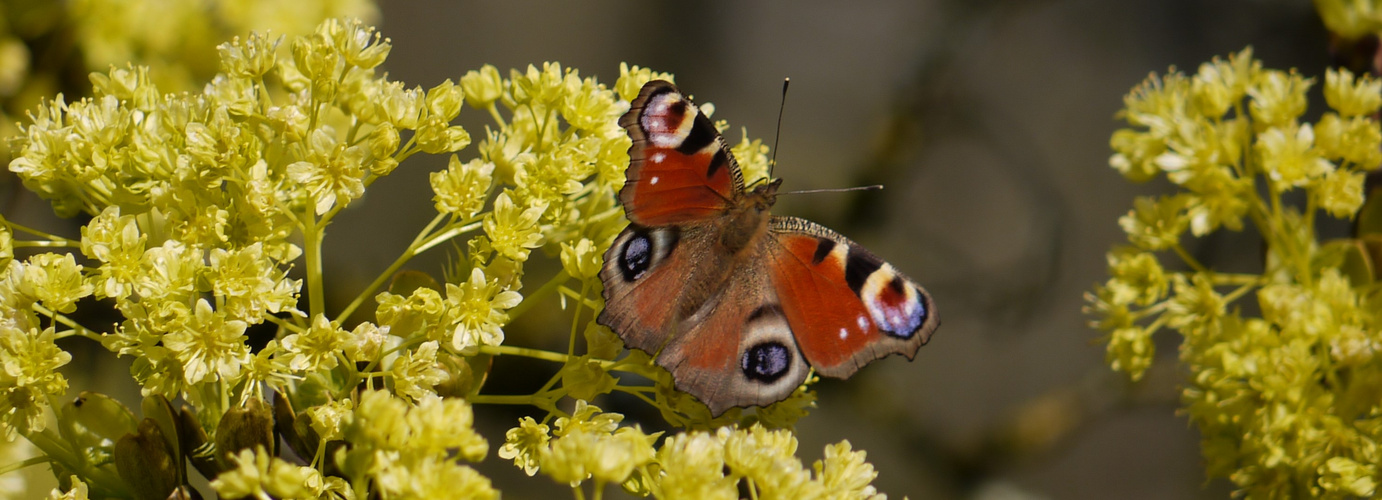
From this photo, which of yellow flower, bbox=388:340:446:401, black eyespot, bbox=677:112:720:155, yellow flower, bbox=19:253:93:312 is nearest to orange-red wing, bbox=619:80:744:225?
black eyespot, bbox=677:112:720:155

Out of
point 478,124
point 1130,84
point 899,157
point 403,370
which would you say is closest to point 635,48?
point 478,124

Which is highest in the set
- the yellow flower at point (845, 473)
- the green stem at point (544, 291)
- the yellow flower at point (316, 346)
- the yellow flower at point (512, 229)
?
the yellow flower at point (512, 229)

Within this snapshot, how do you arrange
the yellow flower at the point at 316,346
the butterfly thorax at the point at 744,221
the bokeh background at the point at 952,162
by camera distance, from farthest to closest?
the bokeh background at the point at 952,162 → the butterfly thorax at the point at 744,221 → the yellow flower at the point at 316,346

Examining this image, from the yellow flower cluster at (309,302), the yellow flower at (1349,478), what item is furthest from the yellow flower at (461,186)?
the yellow flower at (1349,478)

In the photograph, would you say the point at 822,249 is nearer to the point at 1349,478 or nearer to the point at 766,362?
the point at 766,362

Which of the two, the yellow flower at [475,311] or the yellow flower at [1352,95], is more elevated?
the yellow flower at [1352,95]

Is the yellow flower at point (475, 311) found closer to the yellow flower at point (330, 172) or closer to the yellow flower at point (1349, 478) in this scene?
the yellow flower at point (330, 172)

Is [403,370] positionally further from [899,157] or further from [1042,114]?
[1042,114]

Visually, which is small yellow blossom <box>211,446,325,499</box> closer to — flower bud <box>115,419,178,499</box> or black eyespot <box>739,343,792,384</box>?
flower bud <box>115,419,178,499</box>
